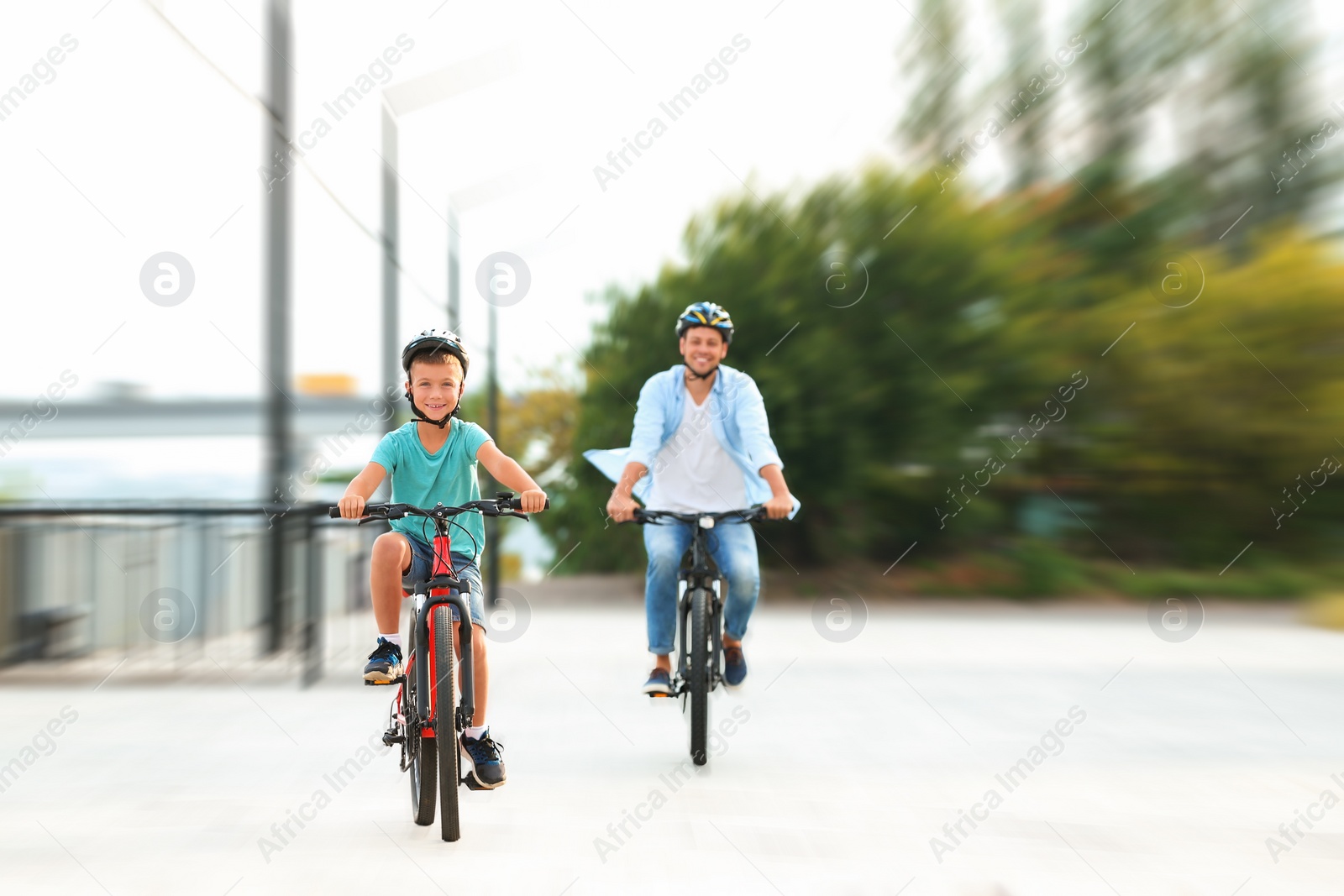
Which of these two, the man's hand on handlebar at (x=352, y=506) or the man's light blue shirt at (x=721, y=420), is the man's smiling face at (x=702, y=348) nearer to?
the man's light blue shirt at (x=721, y=420)

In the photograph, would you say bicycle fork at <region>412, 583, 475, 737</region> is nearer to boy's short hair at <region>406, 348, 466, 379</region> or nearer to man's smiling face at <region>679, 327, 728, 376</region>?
boy's short hair at <region>406, 348, 466, 379</region>

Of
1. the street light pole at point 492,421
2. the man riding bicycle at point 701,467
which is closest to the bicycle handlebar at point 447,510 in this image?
the man riding bicycle at point 701,467

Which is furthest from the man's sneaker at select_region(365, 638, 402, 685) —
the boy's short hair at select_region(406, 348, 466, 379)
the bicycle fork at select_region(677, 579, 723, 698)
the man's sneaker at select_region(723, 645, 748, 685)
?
the man's sneaker at select_region(723, 645, 748, 685)

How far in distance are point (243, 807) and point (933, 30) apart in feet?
50.0

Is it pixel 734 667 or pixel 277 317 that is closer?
pixel 734 667

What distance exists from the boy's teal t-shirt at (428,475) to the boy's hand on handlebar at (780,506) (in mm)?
1336

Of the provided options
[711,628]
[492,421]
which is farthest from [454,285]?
[711,628]

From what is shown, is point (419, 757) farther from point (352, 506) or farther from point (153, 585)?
point (153, 585)

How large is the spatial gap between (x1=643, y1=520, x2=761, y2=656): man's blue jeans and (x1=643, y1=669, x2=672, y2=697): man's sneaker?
123 mm

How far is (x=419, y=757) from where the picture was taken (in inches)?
148

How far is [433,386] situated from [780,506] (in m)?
1.62

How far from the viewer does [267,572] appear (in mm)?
7184

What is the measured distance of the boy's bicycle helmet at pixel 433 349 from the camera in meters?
3.79

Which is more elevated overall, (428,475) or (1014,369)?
(1014,369)
